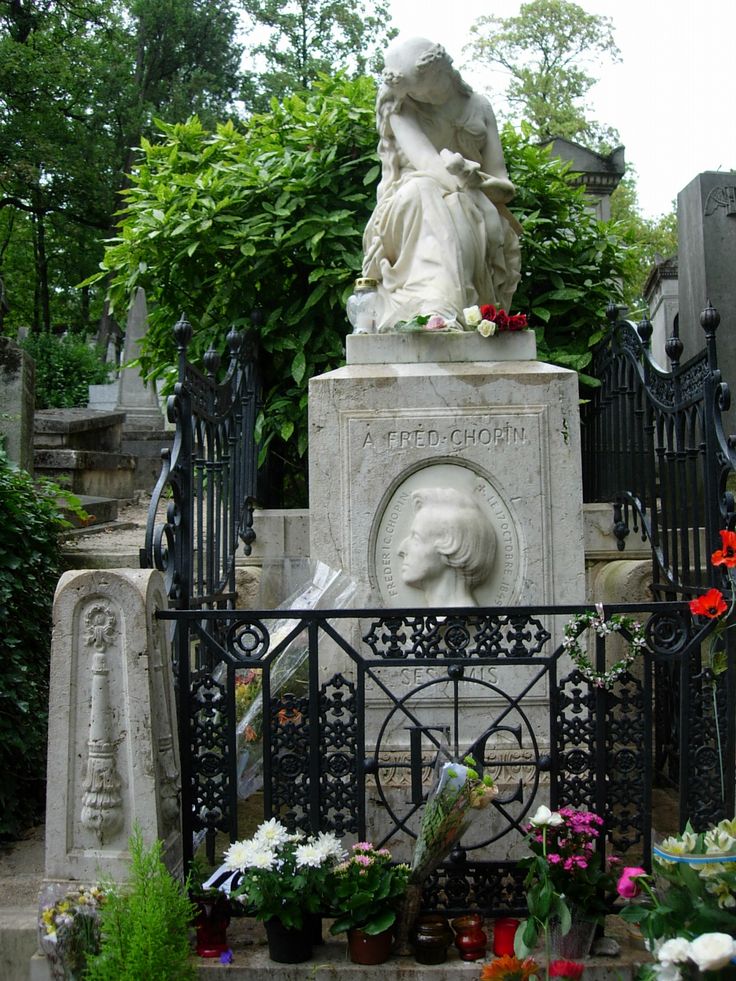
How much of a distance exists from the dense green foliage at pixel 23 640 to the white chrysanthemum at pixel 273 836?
5.86ft

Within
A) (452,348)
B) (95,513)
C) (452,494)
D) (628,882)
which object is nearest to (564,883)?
(628,882)

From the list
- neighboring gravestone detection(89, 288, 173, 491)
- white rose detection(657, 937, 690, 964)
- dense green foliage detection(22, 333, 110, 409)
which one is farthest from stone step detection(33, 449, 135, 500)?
dense green foliage detection(22, 333, 110, 409)

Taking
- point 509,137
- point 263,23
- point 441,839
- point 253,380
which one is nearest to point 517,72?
point 263,23

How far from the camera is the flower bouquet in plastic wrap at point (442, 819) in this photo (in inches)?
126

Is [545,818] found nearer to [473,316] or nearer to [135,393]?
[473,316]

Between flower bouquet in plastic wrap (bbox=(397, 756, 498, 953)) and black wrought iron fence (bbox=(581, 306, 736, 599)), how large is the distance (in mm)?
1534

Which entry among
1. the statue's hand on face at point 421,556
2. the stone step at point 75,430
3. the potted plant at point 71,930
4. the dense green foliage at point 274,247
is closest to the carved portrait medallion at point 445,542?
the statue's hand on face at point 421,556

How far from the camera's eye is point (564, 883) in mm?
3207

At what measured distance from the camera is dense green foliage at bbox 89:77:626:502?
743cm

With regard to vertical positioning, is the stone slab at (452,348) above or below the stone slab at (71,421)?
below

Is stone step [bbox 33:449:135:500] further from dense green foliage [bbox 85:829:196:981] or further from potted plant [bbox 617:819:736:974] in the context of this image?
potted plant [bbox 617:819:736:974]

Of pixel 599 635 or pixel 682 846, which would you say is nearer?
pixel 682 846

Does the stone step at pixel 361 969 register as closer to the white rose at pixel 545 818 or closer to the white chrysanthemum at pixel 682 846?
the white rose at pixel 545 818

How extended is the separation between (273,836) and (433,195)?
345 centimetres
